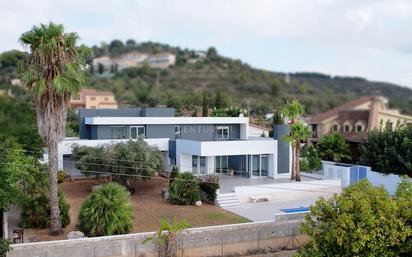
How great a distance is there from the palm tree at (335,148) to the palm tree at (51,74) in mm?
24184

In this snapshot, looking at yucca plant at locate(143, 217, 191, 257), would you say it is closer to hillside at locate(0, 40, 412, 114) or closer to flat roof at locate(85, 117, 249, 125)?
flat roof at locate(85, 117, 249, 125)

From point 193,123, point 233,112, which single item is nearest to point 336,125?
point 233,112

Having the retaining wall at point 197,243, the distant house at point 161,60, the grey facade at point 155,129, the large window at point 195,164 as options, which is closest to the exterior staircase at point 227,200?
the retaining wall at point 197,243

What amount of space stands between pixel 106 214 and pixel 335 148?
23954 millimetres

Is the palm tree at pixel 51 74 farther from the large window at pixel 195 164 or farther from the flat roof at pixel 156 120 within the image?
the large window at pixel 195 164

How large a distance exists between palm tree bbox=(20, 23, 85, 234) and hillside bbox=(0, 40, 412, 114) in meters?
34.6

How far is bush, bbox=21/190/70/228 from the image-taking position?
23297mm

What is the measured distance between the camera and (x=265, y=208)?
28672 millimetres

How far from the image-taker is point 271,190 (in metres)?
31.2

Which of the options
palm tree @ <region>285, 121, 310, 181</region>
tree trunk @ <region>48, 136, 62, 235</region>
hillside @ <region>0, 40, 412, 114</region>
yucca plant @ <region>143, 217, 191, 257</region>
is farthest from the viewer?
hillside @ <region>0, 40, 412, 114</region>

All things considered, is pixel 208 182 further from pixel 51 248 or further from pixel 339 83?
pixel 339 83

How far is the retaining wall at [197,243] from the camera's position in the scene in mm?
19312

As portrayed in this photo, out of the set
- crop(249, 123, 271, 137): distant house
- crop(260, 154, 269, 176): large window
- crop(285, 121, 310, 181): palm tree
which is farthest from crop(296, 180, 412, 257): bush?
crop(249, 123, 271, 137): distant house

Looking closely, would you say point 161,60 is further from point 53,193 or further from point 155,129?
point 53,193
